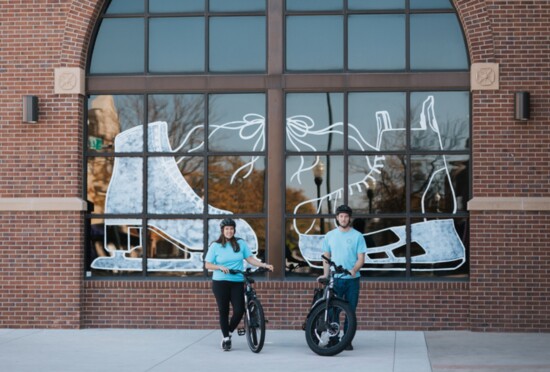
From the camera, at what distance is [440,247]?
15047mm

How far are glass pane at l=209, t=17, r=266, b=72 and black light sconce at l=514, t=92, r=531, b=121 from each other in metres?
3.96

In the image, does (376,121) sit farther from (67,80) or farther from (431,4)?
(67,80)

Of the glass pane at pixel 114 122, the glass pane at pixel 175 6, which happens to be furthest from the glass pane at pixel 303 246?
the glass pane at pixel 175 6

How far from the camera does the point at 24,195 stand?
15.5 meters

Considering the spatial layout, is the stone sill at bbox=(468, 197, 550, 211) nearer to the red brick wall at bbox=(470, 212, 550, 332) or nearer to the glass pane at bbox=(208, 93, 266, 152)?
the red brick wall at bbox=(470, 212, 550, 332)

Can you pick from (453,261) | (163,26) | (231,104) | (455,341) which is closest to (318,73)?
(231,104)

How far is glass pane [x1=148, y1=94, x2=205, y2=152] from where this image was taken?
610 inches

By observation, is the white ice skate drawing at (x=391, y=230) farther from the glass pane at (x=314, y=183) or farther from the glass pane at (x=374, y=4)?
the glass pane at (x=374, y=4)

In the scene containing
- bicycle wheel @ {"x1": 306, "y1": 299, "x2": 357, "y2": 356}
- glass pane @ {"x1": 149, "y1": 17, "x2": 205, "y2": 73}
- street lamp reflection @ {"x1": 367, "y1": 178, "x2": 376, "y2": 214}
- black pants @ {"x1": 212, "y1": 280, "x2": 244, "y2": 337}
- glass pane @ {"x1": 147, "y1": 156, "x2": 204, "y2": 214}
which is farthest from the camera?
glass pane @ {"x1": 149, "y1": 17, "x2": 205, "y2": 73}

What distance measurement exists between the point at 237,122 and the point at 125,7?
8.67 feet

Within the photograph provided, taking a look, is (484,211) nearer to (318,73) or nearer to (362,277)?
(362,277)

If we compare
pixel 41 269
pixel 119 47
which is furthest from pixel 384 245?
pixel 41 269

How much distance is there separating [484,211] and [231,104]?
169 inches

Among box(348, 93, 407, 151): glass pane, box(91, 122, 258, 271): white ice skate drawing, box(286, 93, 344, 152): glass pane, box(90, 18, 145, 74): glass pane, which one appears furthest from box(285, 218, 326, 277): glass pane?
box(90, 18, 145, 74): glass pane
